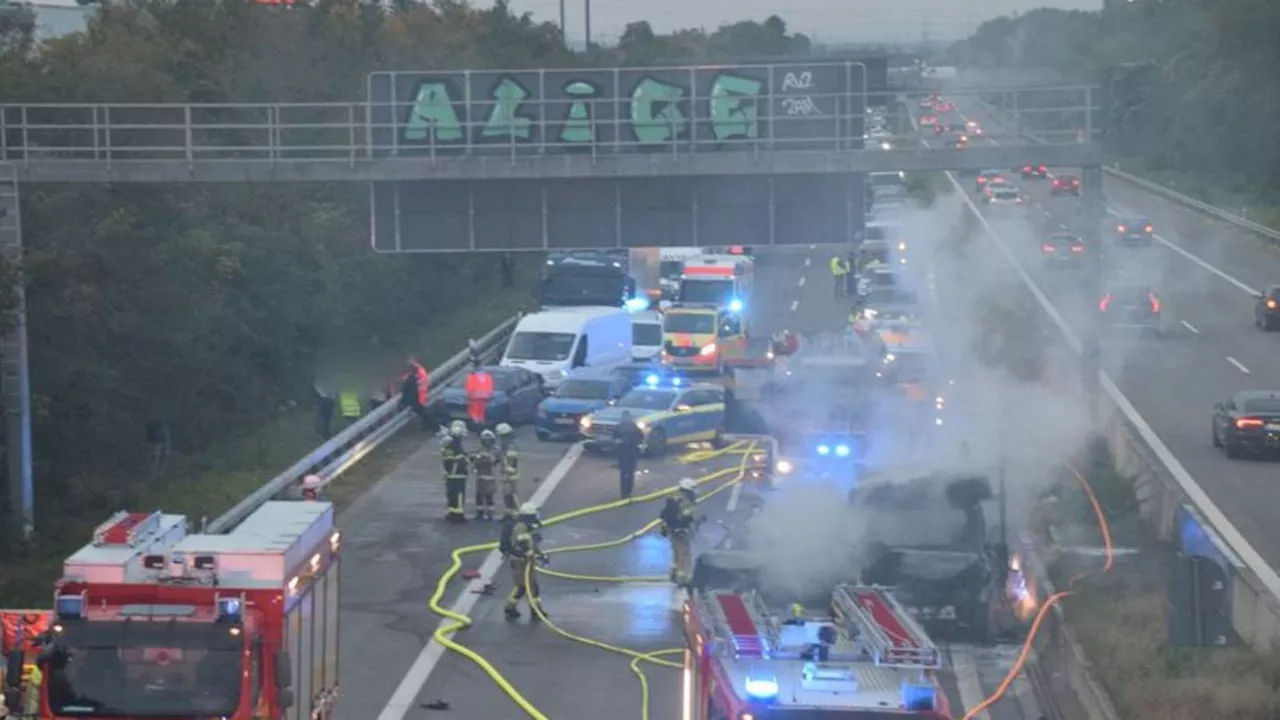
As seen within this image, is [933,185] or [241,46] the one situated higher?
[241,46]

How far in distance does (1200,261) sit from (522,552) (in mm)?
48188

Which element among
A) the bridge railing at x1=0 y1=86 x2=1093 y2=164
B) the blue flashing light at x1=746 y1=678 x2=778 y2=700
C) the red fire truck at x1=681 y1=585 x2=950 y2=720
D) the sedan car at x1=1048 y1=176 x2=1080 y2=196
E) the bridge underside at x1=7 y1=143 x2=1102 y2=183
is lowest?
the red fire truck at x1=681 y1=585 x2=950 y2=720

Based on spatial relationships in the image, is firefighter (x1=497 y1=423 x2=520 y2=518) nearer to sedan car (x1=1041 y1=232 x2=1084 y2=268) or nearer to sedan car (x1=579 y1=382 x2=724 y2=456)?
sedan car (x1=579 y1=382 x2=724 y2=456)

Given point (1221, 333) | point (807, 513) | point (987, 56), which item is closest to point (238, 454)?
point (807, 513)

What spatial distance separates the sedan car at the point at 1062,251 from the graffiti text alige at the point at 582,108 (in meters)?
23.0

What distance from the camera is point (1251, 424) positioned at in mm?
32781

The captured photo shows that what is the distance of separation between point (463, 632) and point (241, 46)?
114 ft

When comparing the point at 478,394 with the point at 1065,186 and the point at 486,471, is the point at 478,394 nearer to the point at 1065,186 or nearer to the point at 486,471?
the point at 486,471

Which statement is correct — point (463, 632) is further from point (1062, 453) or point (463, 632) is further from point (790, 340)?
point (790, 340)

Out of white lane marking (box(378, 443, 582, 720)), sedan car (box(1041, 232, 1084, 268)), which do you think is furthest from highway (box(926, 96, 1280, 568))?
white lane marking (box(378, 443, 582, 720))

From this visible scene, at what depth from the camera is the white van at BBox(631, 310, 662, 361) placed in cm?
4594

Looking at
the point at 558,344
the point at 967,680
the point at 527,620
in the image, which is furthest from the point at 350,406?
the point at 967,680

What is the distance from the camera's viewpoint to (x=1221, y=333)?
51.4 metres

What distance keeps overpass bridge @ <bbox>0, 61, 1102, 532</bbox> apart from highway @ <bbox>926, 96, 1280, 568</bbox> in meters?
4.32
